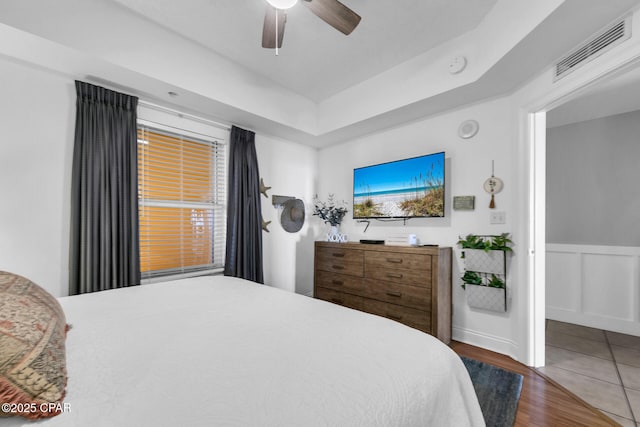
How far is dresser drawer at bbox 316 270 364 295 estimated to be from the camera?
3.06m

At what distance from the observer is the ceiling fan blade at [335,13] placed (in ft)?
5.38

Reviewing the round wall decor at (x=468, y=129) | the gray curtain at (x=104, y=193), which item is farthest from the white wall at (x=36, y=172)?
the round wall decor at (x=468, y=129)

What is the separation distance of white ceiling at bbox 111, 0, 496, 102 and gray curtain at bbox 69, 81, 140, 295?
822 millimetres

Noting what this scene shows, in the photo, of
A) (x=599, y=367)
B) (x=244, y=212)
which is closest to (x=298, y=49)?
(x=244, y=212)

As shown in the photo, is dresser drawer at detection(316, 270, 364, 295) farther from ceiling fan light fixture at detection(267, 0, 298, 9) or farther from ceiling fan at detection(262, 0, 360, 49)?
ceiling fan light fixture at detection(267, 0, 298, 9)

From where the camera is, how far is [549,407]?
5.71ft

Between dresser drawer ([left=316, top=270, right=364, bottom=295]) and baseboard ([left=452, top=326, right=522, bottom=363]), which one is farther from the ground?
dresser drawer ([left=316, top=270, right=364, bottom=295])

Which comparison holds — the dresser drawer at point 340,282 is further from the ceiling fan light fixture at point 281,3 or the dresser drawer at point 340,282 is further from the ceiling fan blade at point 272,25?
the ceiling fan light fixture at point 281,3

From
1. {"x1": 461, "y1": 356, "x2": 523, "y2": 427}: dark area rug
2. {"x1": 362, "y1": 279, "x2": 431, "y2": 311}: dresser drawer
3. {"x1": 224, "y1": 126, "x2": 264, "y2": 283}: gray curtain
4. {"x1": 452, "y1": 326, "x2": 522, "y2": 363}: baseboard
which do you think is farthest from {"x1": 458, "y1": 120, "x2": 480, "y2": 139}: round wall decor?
{"x1": 224, "y1": 126, "x2": 264, "y2": 283}: gray curtain

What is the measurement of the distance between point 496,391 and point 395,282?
3.62ft

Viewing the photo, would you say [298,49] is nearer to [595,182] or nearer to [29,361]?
[29,361]

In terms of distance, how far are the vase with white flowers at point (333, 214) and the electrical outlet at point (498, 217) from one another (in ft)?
5.21

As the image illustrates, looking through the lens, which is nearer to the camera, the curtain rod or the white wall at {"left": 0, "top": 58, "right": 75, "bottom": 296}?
the white wall at {"left": 0, "top": 58, "right": 75, "bottom": 296}

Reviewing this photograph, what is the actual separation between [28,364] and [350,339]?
867 millimetres
